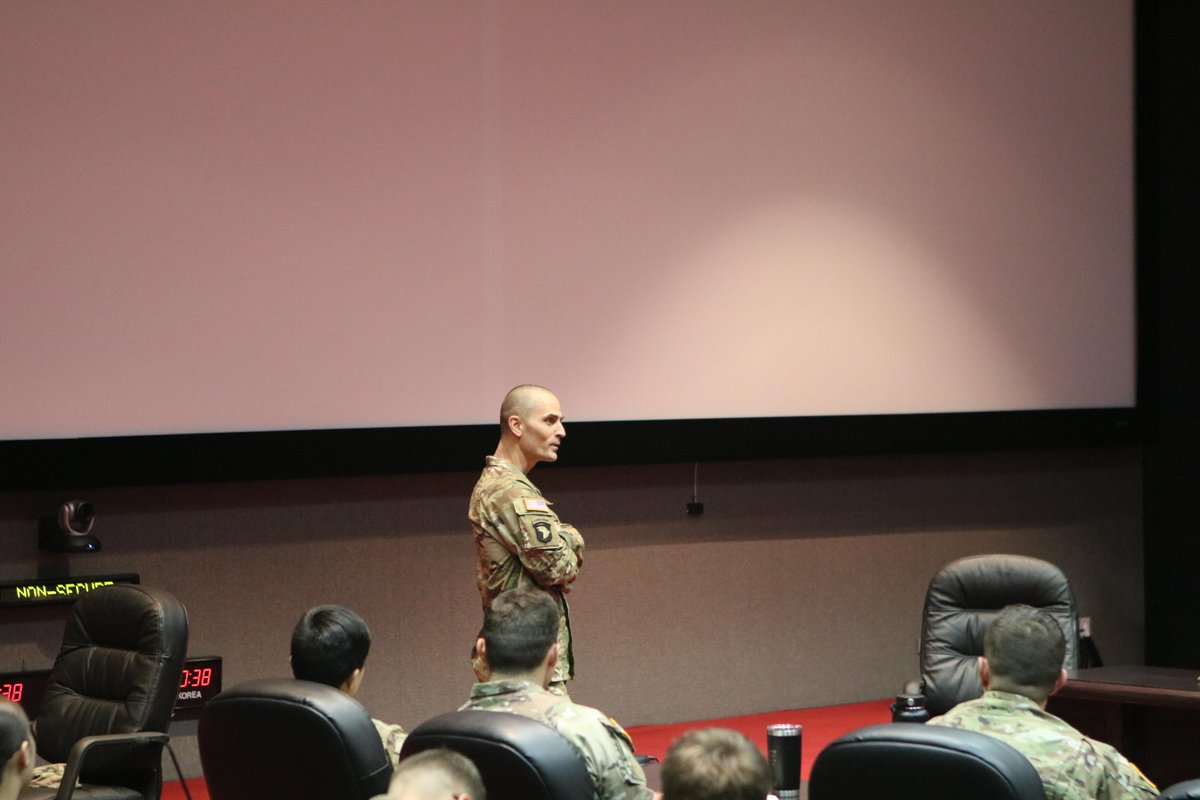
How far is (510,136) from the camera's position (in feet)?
19.1

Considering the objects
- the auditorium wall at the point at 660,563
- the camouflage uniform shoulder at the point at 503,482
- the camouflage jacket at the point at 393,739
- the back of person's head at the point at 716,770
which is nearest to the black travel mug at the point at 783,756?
the camouflage jacket at the point at 393,739

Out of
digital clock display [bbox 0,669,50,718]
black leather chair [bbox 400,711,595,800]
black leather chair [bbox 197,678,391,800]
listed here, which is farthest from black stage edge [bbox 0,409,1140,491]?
black leather chair [bbox 400,711,595,800]

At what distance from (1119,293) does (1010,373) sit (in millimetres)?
806

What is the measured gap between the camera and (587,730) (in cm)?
267

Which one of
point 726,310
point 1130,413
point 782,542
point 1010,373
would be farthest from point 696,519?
point 1130,413

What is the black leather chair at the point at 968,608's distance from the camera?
4574 mm

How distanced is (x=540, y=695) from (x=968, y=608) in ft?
7.48

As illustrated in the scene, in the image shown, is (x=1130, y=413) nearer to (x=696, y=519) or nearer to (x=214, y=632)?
(x=696, y=519)

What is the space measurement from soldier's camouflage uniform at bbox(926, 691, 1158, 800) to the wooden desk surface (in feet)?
5.84

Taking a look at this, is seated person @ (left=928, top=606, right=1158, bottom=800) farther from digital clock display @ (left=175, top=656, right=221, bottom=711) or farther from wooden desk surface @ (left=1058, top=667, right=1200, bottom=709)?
digital clock display @ (left=175, top=656, right=221, bottom=711)

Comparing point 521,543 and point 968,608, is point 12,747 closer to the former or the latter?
point 521,543

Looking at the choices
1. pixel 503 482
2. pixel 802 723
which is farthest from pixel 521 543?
pixel 802 723

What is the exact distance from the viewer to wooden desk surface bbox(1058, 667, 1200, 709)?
432cm

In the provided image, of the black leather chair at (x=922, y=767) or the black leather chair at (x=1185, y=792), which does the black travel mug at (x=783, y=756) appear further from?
the black leather chair at (x=1185, y=792)
